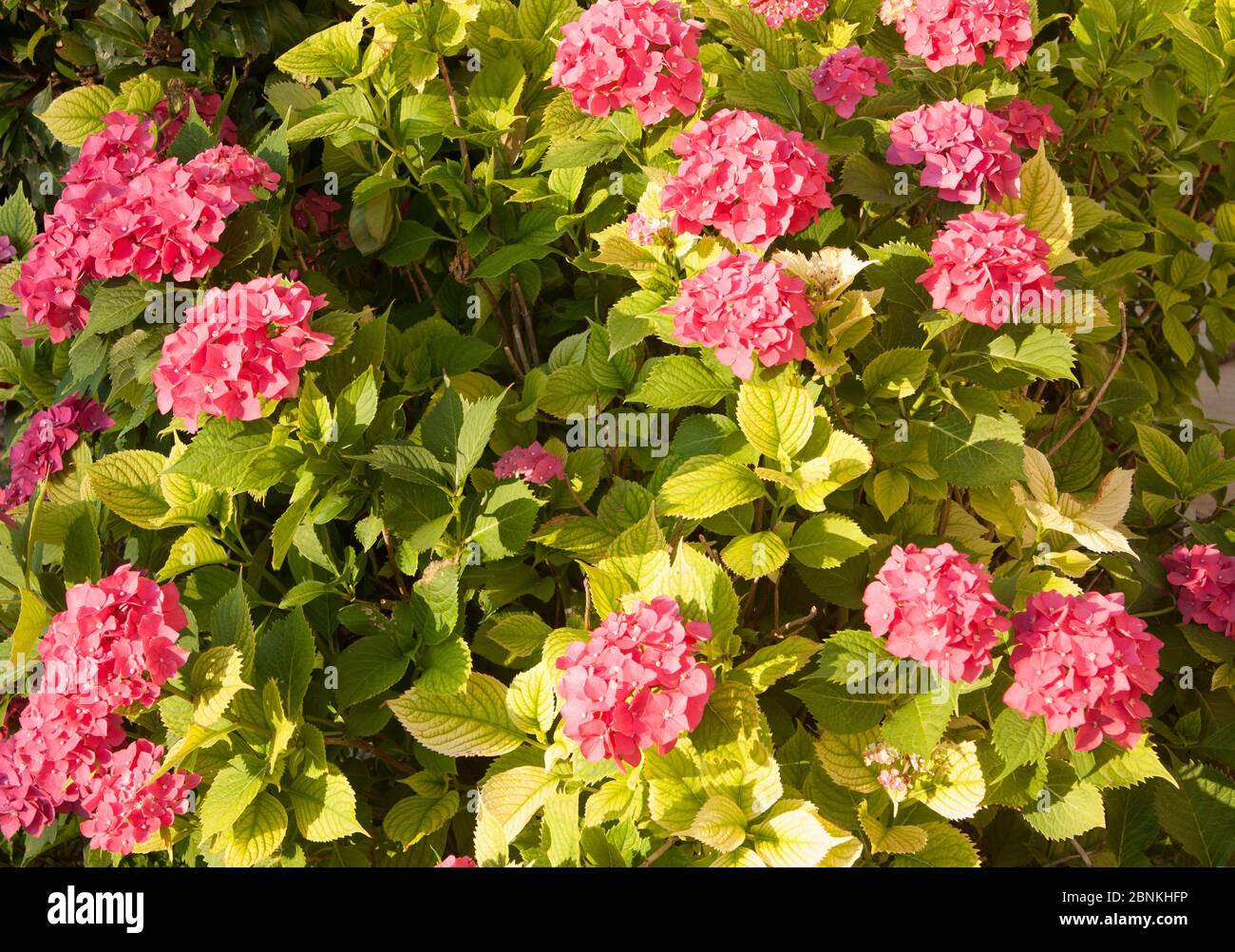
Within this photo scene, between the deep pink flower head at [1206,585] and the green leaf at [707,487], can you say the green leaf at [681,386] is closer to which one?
the green leaf at [707,487]

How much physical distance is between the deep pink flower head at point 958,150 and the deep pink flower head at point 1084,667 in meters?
0.77

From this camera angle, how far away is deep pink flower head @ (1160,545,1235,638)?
7.35 feet

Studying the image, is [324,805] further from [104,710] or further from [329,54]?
[329,54]

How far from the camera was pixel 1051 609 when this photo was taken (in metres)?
1.73

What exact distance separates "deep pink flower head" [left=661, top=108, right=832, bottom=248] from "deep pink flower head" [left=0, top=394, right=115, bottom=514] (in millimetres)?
1472

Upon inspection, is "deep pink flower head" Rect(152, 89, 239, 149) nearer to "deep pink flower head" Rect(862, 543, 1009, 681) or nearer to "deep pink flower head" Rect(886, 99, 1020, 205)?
"deep pink flower head" Rect(886, 99, 1020, 205)

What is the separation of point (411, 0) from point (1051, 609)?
76.7 inches

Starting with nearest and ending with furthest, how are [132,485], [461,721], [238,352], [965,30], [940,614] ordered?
1. [940,614]
2. [238,352]
3. [461,721]
4. [132,485]
5. [965,30]

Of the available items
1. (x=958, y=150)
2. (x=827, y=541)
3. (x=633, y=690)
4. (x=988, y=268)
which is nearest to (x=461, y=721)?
(x=633, y=690)

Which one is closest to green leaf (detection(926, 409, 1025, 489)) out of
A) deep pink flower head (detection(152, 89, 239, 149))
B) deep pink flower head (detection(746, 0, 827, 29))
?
deep pink flower head (detection(746, 0, 827, 29))

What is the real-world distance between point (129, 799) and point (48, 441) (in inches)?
43.9

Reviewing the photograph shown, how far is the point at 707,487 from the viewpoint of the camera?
6.27ft

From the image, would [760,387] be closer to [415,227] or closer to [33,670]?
[415,227]
